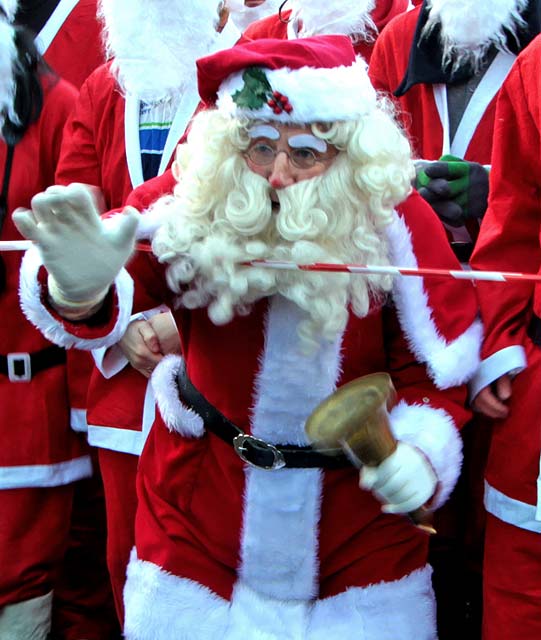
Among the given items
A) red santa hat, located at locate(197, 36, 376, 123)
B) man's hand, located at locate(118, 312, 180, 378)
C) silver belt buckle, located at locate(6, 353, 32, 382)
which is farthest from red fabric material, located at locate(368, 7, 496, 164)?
silver belt buckle, located at locate(6, 353, 32, 382)

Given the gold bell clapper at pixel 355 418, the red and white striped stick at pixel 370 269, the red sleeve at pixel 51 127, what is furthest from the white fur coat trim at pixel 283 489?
→ the red sleeve at pixel 51 127

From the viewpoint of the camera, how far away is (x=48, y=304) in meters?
2.27

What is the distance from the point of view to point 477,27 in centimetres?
304

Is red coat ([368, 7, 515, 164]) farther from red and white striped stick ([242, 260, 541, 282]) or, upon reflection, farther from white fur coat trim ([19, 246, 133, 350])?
white fur coat trim ([19, 246, 133, 350])

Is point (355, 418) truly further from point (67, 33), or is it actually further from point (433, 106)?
point (67, 33)

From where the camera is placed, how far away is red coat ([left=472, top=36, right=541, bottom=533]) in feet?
8.36

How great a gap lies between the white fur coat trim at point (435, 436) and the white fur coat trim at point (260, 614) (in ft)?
0.86

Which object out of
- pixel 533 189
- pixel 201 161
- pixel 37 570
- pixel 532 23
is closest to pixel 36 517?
pixel 37 570

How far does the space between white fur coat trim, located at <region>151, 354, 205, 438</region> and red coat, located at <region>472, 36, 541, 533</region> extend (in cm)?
63

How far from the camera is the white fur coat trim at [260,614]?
2379 millimetres

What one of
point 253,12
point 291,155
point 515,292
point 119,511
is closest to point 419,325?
point 515,292

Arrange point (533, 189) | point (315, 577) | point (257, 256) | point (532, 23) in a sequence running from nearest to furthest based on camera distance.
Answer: point (257, 256) → point (315, 577) → point (533, 189) → point (532, 23)

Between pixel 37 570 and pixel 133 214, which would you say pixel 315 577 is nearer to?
pixel 133 214

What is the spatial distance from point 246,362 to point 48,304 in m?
0.42
